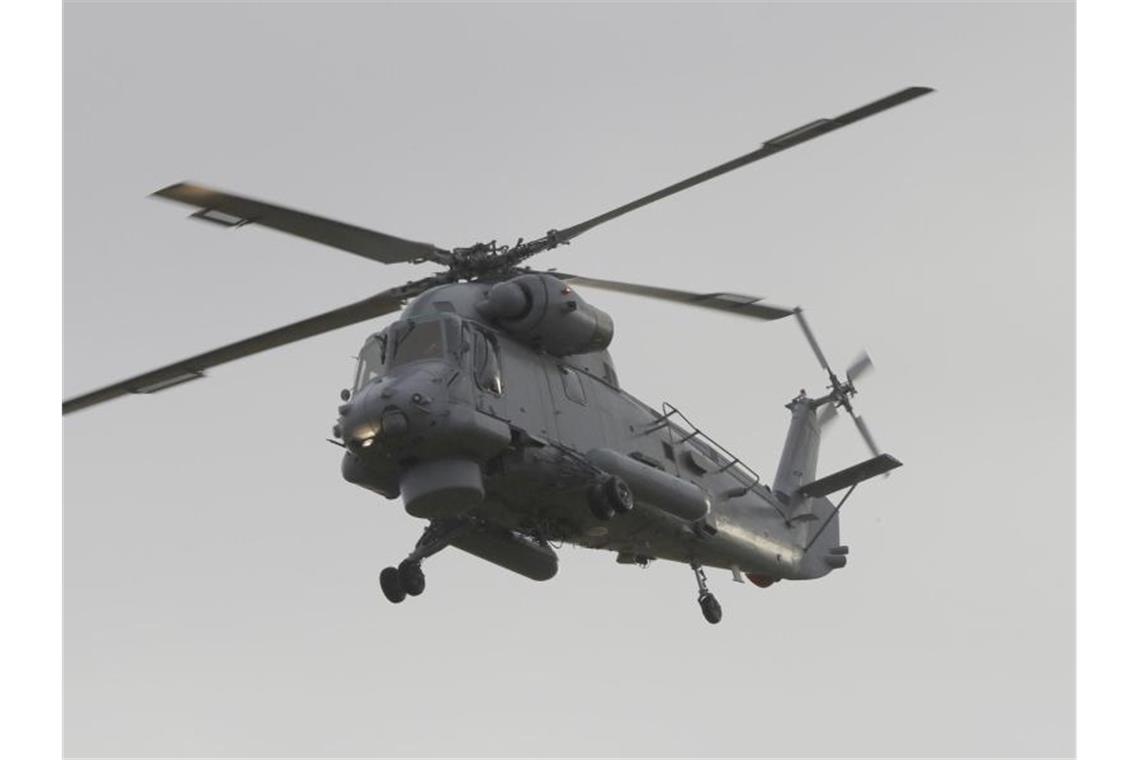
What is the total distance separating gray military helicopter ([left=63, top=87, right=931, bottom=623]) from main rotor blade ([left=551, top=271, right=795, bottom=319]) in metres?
0.02

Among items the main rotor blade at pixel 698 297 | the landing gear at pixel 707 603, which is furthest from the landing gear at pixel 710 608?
Answer: the main rotor blade at pixel 698 297

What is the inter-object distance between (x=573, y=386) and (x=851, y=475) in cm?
548

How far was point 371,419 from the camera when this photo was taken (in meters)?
19.9

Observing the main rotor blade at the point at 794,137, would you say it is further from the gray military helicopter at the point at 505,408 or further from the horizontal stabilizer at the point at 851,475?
the horizontal stabilizer at the point at 851,475

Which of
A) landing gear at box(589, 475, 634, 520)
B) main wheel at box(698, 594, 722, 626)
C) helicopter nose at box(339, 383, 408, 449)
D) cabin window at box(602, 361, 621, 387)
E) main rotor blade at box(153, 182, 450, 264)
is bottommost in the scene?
main wheel at box(698, 594, 722, 626)

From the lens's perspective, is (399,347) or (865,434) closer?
(399,347)

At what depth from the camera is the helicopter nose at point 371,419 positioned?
19.8 meters

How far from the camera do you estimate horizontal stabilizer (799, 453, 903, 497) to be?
82.9 ft

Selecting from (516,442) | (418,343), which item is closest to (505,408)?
(516,442)

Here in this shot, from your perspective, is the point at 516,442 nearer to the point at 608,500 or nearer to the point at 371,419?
the point at 608,500

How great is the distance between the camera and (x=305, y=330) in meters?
22.4

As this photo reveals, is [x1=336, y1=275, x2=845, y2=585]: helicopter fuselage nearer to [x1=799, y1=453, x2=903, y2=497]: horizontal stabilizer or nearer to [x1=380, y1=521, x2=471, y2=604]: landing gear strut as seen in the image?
[x1=380, y1=521, x2=471, y2=604]: landing gear strut

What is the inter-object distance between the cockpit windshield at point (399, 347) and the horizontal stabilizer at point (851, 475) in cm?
739

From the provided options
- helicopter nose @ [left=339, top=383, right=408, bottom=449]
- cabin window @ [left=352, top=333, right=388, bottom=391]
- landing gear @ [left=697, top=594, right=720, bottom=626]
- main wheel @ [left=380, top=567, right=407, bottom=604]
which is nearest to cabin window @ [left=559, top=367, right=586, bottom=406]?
cabin window @ [left=352, top=333, right=388, bottom=391]
